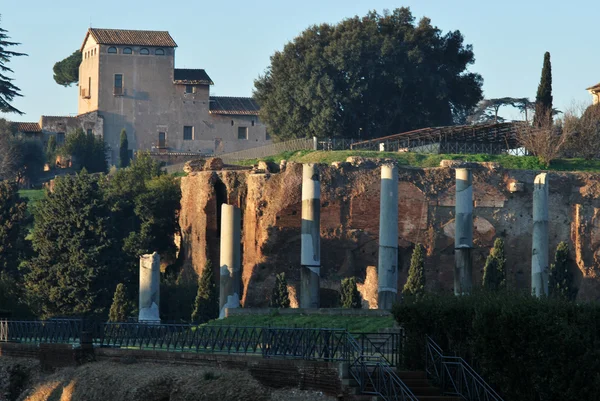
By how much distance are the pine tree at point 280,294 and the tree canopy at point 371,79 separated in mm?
19755

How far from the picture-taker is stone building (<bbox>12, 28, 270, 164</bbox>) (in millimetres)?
89750

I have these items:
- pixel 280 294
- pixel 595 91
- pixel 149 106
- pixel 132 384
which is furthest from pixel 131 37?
pixel 132 384

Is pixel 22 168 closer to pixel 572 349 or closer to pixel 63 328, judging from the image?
pixel 63 328

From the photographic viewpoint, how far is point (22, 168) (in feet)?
285

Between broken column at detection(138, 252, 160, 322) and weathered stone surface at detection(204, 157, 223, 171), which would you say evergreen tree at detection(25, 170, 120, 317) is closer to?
weathered stone surface at detection(204, 157, 223, 171)

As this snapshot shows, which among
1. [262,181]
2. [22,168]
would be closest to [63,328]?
[262,181]

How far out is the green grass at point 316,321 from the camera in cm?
3800

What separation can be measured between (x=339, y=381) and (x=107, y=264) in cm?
3080

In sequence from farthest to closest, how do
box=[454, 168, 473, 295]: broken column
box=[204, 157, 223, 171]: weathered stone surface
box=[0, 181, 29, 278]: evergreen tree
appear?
box=[0, 181, 29, 278]: evergreen tree
box=[204, 157, 223, 171]: weathered stone surface
box=[454, 168, 473, 295]: broken column

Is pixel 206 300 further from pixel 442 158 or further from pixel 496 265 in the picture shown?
pixel 442 158

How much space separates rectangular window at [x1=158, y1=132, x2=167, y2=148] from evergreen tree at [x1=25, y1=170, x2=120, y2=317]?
29.7m

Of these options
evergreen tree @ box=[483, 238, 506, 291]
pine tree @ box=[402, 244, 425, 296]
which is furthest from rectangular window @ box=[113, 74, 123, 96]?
pine tree @ box=[402, 244, 425, 296]

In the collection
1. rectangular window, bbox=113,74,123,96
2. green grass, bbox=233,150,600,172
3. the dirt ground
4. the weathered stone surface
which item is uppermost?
rectangular window, bbox=113,74,123,96

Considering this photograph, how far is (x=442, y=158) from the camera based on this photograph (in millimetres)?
57438
